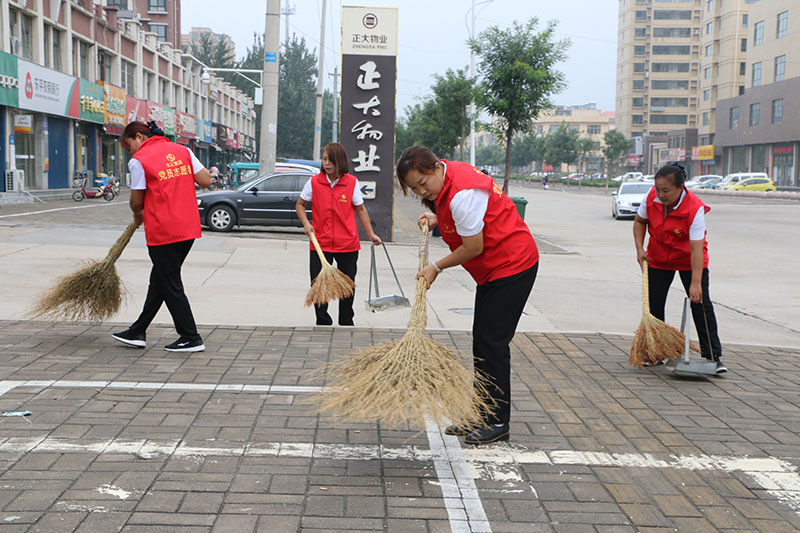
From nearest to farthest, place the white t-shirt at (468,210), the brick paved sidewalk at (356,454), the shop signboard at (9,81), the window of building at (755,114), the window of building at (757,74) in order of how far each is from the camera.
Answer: the brick paved sidewalk at (356,454)
the white t-shirt at (468,210)
the shop signboard at (9,81)
the window of building at (755,114)
the window of building at (757,74)

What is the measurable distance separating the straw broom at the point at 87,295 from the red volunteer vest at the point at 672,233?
4.11 m

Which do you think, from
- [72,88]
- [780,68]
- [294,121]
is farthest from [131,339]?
[294,121]

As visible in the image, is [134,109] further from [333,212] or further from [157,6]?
[333,212]

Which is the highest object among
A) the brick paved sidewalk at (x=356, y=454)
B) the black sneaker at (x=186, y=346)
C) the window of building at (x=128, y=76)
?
the window of building at (x=128, y=76)

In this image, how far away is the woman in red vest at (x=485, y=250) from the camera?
13.8 ft

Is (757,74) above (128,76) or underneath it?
above

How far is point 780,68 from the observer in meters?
67.4

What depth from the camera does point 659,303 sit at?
6551mm

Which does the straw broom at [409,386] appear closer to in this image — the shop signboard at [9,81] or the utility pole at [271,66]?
the utility pole at [271,66]

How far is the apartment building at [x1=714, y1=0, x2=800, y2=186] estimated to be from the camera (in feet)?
211

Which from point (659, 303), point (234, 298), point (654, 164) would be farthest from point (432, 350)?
point (654, 164)

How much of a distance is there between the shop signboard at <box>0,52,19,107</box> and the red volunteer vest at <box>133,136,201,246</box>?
24.0 m

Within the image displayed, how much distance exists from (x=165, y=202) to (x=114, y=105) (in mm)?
34925

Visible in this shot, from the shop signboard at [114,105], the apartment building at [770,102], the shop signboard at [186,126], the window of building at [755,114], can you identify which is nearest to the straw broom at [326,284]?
the shop signboard at [114,105]
